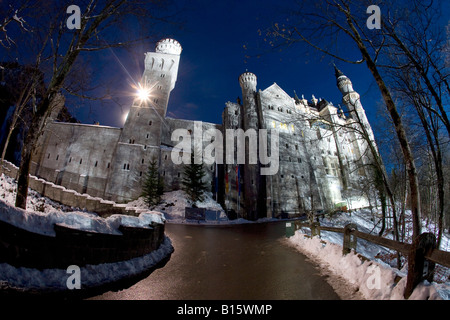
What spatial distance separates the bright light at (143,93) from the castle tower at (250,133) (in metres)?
20.0

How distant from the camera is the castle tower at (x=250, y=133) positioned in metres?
32.5

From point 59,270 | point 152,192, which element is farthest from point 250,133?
point 59,270

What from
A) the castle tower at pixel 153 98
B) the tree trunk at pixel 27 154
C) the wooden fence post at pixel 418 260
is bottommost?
the wooden fence post at pixel 418 260

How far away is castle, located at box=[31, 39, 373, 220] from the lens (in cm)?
2955

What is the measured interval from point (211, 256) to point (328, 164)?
158 ft

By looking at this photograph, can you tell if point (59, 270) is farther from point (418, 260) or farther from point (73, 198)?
point (73, 198)

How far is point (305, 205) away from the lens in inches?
1401

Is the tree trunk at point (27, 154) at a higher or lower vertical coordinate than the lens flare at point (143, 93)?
lower

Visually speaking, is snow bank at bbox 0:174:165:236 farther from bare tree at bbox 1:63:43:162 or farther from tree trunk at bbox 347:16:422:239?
tree trunk at bbox 347:16:422:239

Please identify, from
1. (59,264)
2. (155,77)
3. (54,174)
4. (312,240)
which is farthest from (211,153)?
(59,264)

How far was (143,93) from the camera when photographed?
36750 millimetres

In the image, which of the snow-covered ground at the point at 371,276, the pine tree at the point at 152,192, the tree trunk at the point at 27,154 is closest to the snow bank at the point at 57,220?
the tree trunk at the point at 27,154

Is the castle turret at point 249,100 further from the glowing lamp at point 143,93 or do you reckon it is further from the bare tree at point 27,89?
the bare tree at point 27,89

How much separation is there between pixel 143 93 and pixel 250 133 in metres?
23.0
